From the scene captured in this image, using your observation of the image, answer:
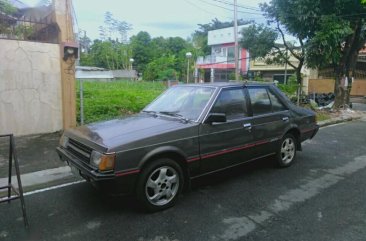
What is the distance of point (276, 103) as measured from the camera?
18.0ft

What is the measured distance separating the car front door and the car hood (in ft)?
1.38

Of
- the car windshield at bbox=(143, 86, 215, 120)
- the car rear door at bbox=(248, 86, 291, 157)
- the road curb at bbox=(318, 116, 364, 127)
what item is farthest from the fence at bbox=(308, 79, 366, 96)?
the car windshield at bbox=(143, 86, 215, 120)

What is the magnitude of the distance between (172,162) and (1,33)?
594 centimetres

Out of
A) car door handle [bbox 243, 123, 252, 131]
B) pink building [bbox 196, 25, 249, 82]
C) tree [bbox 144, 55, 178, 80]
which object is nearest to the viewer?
car door handle [bbox 243, 123, 252, 131]

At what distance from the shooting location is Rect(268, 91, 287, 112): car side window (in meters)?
5.41

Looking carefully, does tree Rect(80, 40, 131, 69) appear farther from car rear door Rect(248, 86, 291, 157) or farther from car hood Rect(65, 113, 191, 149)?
car hood Rect(65, 113, 191, 149)

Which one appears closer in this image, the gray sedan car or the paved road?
the paved road

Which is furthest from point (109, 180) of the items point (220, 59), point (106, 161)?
point (220, 59)

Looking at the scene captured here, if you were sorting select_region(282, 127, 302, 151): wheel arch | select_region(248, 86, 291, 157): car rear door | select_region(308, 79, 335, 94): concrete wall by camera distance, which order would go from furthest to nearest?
select_region(308, 79, 335, 94): concrete wall < select_region(282, 127, 302, 151): wheel arch < select_region(248, 86, 291, 157): car rear door

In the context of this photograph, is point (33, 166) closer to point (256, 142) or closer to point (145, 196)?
point (145, 196)

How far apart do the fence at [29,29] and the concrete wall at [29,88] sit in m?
0.37

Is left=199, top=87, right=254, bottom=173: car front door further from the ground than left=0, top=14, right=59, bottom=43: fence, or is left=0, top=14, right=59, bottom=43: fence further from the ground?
left=0, top=14, right=59, bottom=43: fence

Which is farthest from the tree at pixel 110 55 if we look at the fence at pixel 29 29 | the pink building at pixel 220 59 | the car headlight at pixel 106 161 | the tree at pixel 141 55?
the car headlight at pixel 106 161

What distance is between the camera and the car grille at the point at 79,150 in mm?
3754
